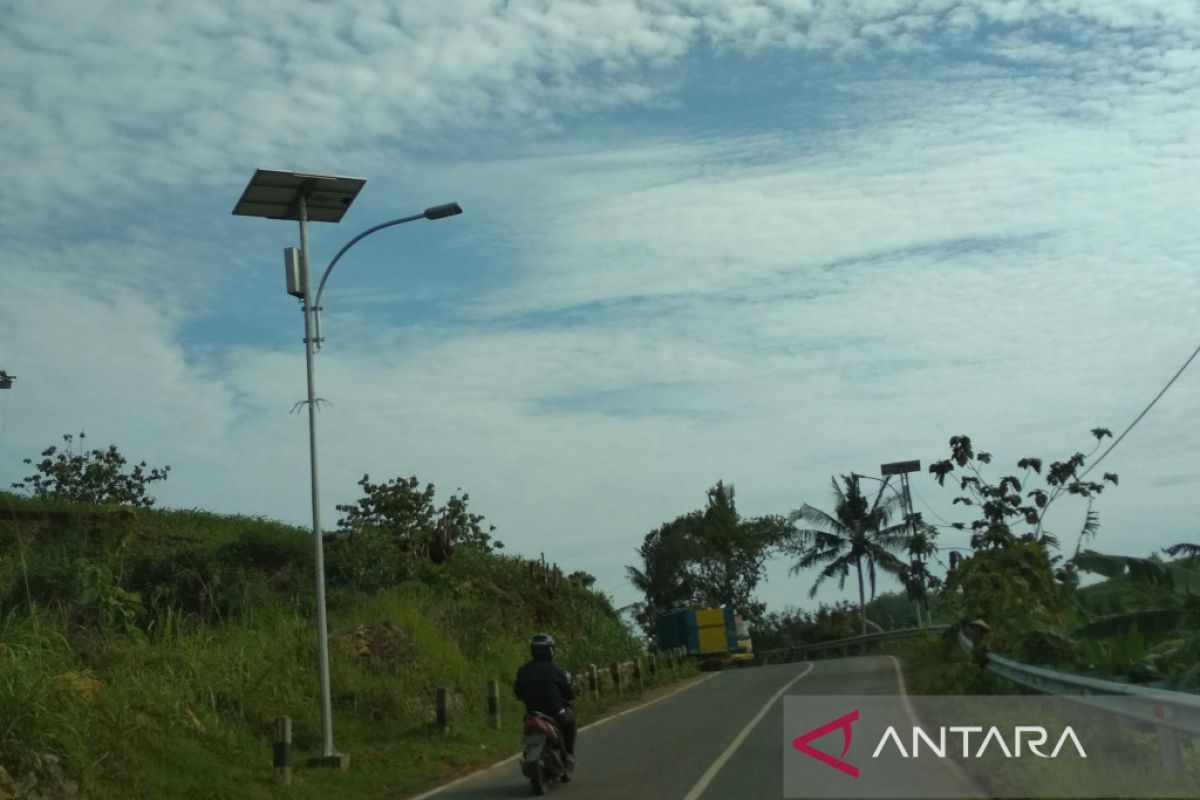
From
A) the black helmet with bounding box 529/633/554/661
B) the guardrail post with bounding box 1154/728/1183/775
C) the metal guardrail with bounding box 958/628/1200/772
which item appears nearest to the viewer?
the metal guardrail with bounding box 958/628/1200/772

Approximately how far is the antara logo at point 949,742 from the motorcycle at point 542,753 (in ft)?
9.52

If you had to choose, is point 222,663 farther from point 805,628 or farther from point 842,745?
point 805,628

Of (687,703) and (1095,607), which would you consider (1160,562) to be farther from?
(687,703)

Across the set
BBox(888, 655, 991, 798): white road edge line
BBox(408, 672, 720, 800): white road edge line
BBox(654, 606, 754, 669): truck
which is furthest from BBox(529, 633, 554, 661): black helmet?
BBox(654, 606, 754, 669): truck

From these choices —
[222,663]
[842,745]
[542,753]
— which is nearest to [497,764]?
[222,663]

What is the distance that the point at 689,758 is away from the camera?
50.1ft

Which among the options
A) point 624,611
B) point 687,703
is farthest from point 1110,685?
point 624,611

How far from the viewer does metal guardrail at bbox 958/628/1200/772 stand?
30.7ft

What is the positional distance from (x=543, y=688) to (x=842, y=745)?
12.3 ft

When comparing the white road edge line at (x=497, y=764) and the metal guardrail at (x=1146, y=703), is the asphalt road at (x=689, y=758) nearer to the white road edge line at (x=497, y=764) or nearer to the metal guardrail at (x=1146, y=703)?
the white road edge line at (x=497, y=764)

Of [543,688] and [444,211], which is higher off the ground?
[444,211]

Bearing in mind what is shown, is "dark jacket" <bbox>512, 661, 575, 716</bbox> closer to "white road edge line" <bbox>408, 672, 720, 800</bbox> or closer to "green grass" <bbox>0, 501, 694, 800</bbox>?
"white road edge line" <bbox>408, 672, 720, 800</bbox>

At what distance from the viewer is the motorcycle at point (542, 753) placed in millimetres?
13211

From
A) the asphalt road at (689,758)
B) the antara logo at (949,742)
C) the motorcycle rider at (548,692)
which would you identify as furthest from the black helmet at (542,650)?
the antara logo at (949,742)
